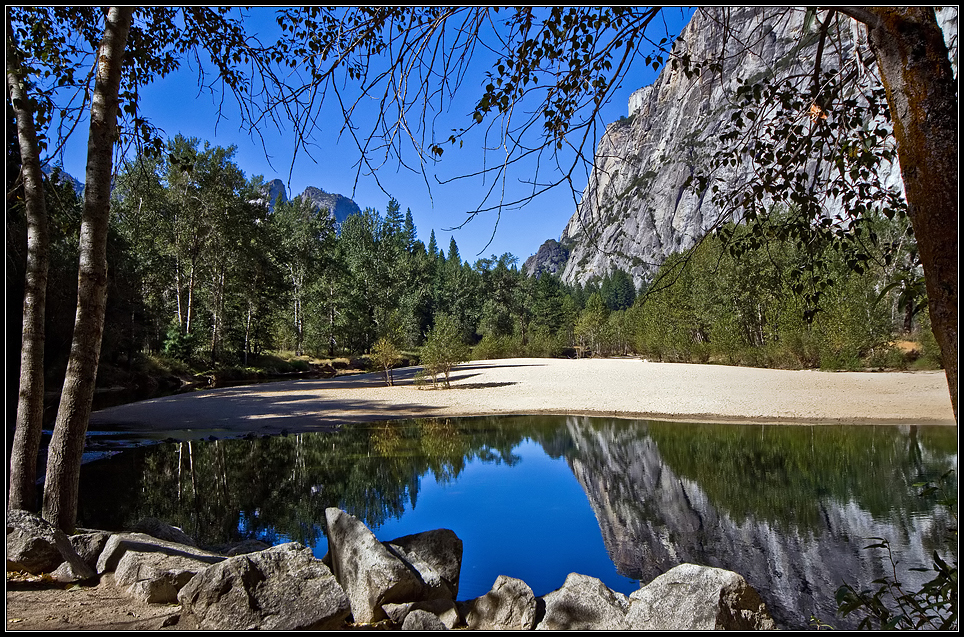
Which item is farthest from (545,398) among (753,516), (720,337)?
(720,337)

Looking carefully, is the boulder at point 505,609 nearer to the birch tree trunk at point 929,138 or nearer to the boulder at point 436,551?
the boulder at point 436,551

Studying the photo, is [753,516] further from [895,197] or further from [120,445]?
[120,445]

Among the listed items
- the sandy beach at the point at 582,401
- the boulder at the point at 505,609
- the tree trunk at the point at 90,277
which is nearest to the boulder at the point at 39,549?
the tree trunk at the point at 90,277

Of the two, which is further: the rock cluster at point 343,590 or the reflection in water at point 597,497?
the reflection in water at point 597,497

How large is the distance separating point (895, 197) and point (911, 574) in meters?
4.25

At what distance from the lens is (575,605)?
Result: 321 cm

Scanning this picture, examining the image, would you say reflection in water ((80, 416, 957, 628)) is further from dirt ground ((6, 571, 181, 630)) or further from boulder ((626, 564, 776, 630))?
dirt ground ((6, 571, 181, 630))

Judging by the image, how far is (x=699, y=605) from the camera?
9.39 ft

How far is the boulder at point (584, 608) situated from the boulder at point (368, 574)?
2.72 feet

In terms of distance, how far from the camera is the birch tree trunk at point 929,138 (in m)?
1.46

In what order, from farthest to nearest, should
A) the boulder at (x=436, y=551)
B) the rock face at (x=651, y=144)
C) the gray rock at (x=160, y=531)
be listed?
1. the gray rock at (x=160, y=531)
2. the boulder at (x=436, y=551)
3. the rock face at (x=651, y=144)

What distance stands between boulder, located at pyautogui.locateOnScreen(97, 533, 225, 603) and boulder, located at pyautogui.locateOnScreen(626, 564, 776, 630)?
8.20 ft

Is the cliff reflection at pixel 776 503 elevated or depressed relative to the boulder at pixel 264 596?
depressed

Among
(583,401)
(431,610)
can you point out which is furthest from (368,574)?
(583,401)
